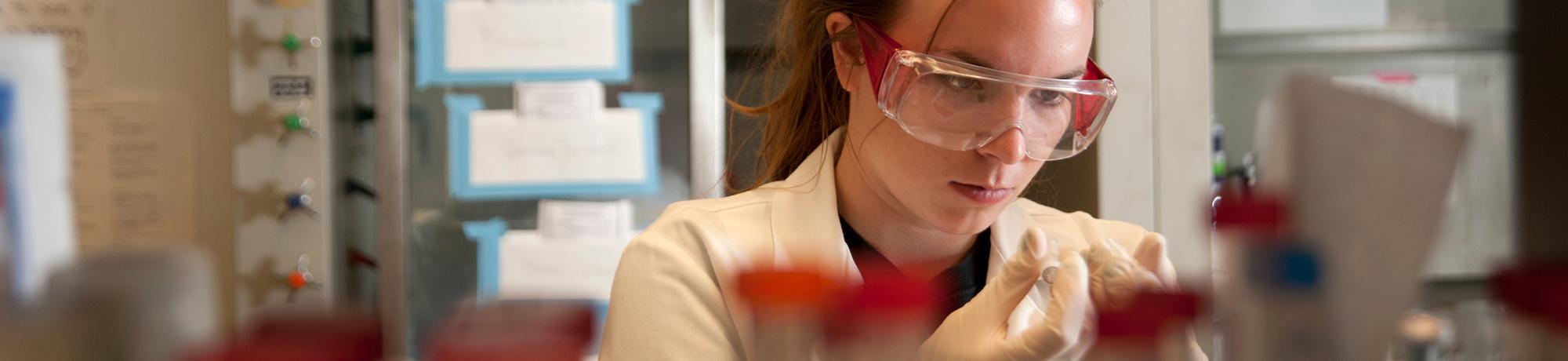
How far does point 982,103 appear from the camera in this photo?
2.99 feet

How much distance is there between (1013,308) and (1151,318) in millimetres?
173

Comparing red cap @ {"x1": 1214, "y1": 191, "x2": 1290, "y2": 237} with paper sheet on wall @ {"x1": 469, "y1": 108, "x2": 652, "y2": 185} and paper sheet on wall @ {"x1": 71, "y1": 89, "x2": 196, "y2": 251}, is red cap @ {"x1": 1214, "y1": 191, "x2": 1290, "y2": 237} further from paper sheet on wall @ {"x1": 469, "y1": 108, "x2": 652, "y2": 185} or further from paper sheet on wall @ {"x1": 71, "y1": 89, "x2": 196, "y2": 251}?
paper sheet on wall @ {"x1": 469, "y1": 108, "x2": 652, "y2": 185}

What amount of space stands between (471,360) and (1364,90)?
318 millimetres

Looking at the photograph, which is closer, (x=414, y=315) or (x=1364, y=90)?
(x=1364, y=90)

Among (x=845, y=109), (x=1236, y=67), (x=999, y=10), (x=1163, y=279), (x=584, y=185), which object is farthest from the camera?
(x=584, y=185)

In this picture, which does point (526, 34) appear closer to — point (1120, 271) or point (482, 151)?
point (482, 151)

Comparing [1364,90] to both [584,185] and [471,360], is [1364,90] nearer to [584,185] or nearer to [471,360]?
[471,360]

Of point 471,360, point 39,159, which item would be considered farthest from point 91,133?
point 471,360

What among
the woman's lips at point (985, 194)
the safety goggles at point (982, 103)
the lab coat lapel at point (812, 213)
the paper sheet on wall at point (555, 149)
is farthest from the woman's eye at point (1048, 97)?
the paper sheet on wall at point (555, 149)

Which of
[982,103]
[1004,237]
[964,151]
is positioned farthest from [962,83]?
[1004,237]

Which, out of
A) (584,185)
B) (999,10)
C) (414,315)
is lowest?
(414,315)

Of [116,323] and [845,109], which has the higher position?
[845,109]

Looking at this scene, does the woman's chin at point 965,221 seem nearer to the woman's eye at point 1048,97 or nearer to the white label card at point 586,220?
the woman's eye at point 1048,97

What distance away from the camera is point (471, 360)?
36 cm
